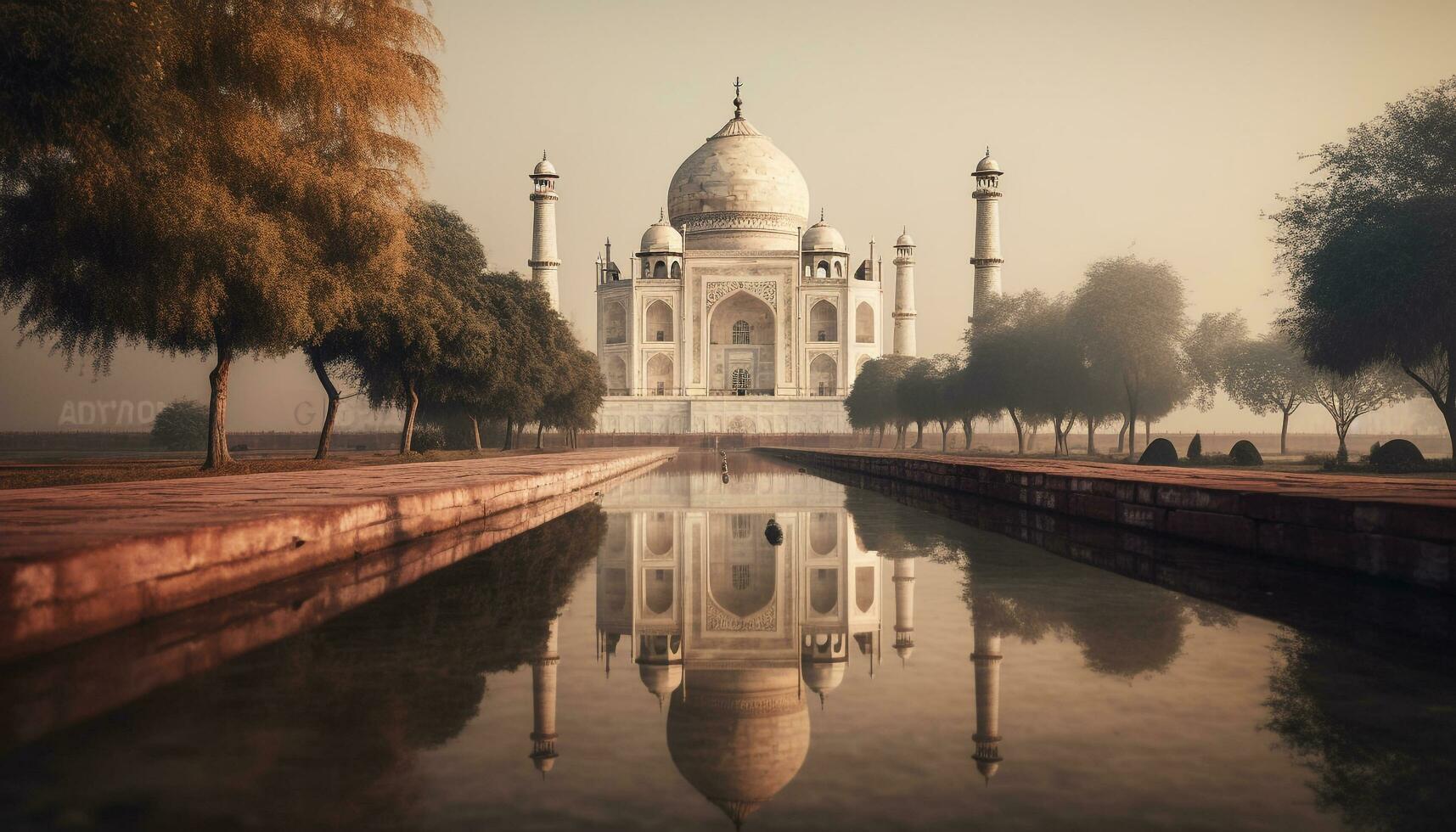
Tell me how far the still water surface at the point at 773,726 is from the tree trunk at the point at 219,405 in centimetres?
1223

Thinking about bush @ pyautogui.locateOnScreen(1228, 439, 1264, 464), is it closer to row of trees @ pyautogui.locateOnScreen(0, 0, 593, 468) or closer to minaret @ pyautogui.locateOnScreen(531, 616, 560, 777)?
row of trees @ pyautogui.locateOnScreen(0, 0, 593, 468)

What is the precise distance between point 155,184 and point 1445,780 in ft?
44.5

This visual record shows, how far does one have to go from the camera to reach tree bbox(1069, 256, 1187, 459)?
32.2m

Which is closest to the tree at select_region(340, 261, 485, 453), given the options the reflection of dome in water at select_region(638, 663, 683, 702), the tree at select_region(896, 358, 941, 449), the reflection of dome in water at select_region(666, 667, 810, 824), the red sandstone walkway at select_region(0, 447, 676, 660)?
the red sandstone walkway at select_region(0, 447, 676, 660)

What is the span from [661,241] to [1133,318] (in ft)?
163

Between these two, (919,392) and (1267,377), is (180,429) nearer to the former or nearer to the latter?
(919,392)

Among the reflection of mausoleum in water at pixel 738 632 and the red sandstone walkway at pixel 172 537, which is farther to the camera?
the red sandstone walkway at pixel 172 537

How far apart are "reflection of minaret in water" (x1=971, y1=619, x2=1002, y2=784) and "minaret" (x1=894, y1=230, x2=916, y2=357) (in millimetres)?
76431

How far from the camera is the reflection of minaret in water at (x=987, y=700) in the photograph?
2.53 meters

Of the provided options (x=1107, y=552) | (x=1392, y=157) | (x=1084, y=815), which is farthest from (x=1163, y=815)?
(x=1392, y=157)

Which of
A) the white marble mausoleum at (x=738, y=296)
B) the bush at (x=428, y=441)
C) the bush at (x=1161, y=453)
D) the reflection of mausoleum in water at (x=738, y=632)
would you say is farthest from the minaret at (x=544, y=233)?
the reflection of mausoleum in water at (x=738, y=632)

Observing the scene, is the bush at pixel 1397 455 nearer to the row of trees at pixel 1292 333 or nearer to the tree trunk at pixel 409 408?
the row of trees at pixel 1292 333

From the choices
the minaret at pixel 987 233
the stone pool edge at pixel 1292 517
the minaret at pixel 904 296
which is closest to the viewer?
the stone pool edge at pixel 1292 517

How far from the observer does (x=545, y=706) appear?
10.0 feet
